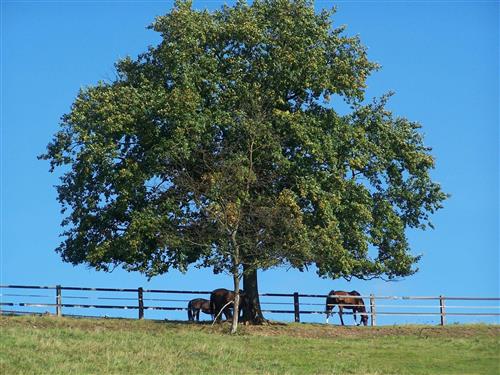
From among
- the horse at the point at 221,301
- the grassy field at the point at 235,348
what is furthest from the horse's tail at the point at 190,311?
the grassy field at the point at 235,348

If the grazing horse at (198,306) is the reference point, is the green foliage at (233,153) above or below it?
above

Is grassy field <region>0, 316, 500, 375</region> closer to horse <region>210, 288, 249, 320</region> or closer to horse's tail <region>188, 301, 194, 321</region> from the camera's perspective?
horse <region>210, 288, 249, 320</region>

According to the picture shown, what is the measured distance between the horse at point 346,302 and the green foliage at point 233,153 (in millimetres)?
2587

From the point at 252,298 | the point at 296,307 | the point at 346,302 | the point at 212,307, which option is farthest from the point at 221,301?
the point at 346,302

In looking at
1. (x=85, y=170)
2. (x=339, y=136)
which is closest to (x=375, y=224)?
(x=339, y=136)

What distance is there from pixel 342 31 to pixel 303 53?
10.8 feet

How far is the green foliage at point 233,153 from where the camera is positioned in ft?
122

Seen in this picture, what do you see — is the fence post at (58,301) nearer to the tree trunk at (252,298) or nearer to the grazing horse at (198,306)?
the grazing horse at (198,306)

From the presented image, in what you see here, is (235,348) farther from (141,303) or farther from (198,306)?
(198,306)

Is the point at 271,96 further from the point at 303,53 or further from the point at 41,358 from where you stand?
the point at 41,358

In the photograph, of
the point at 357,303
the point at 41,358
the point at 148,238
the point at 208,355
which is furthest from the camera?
the point at 357,303

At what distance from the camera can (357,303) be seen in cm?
4406

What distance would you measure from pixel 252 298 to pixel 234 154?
22.8 ft

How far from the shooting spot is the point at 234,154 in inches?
1478
